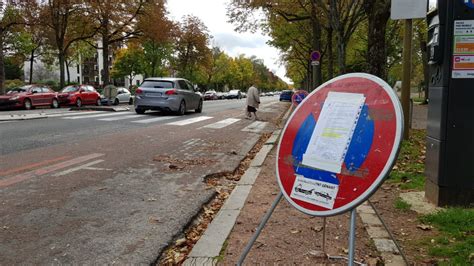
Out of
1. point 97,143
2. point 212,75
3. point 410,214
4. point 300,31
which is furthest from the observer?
point 212,75

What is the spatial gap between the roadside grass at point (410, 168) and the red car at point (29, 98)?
20.1m

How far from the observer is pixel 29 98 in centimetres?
2281

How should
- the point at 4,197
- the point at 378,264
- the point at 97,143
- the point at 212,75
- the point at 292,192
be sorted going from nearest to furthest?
the point at 292,192 → the point at 378,264 → the point at 4,197 → the point at 97,143 → the point at 212,75

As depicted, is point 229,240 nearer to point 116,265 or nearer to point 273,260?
point 273,260

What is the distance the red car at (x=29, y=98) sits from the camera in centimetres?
2184

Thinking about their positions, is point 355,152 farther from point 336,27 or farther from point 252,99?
point 252,99

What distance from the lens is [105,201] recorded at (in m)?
5.09

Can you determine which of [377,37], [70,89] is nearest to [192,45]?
[70,89]

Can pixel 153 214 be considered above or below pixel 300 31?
below

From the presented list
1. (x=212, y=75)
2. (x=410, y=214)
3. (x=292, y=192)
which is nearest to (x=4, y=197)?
(x=292, y=192)

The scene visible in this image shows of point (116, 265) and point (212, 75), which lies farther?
point (212, 75)

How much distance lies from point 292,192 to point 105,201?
3.02 metres

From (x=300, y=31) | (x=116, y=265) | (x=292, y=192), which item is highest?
(x=300, y=31)

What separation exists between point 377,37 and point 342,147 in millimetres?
7808
